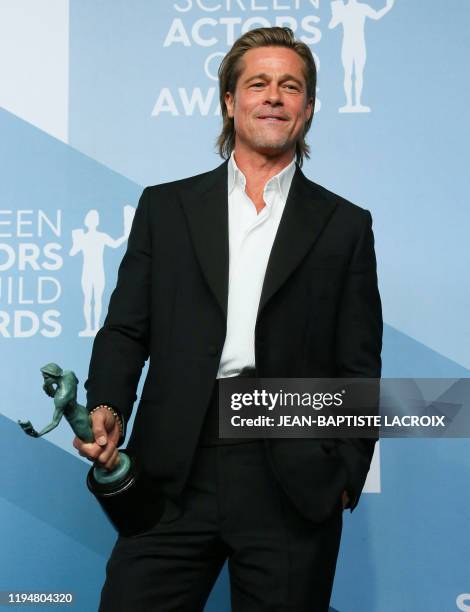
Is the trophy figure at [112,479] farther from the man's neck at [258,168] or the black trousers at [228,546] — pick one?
the man's neck at [258,168]

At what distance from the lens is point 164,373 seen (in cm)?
202

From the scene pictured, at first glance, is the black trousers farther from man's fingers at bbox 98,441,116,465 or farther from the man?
man's fingers at bbox 98,441,116,465

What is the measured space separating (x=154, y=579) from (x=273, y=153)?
3.15 ft

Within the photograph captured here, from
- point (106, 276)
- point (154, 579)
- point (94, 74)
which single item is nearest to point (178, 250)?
point (154, 579)

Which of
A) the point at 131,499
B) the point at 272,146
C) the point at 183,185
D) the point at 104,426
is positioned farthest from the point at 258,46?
the point at 131,499

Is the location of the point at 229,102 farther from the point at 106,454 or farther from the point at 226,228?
the point at 106,454

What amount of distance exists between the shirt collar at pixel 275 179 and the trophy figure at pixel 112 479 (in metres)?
0.67

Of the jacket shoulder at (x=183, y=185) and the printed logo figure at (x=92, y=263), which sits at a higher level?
the printed logo figure at (x=92, y=263)

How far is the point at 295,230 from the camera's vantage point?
→ 6.78 feet

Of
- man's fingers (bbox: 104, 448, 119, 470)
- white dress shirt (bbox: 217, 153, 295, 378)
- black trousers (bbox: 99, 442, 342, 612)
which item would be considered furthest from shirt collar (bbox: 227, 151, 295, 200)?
man's fingers (bbox: 104, 448, 119, 470)

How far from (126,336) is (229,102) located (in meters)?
0.66

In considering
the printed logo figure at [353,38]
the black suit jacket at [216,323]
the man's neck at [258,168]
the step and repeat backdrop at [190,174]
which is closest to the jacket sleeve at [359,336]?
the black suit jacket at [216,323]

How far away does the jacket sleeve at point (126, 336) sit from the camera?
75.7 inches

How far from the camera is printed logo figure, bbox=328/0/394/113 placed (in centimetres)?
320
